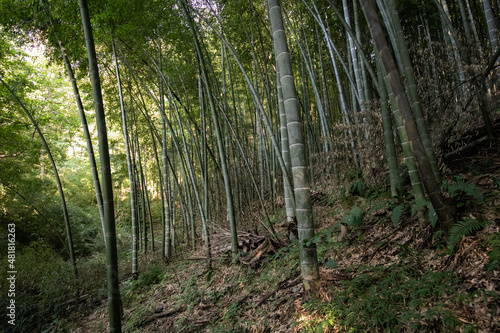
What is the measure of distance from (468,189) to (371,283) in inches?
33.9

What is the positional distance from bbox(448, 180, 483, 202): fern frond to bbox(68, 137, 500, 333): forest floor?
24 millimetres

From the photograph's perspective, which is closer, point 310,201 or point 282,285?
point 310,201

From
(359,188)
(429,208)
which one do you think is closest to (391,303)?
(429,208)

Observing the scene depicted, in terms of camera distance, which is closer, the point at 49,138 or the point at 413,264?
the point at 413,264

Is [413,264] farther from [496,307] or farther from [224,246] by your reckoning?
[224,246]

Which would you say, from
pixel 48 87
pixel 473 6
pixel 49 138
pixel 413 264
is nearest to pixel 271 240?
pixel 413 264

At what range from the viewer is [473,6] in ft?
19.8

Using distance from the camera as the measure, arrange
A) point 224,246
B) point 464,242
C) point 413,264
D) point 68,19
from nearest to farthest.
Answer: point 464,242 → point 413,264 → point 68,19 → point 224,246

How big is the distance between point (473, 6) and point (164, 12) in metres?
7.05

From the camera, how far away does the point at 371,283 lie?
171cm

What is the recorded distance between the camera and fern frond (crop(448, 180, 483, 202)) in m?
1.58

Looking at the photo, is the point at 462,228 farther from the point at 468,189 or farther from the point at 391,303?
the point at 391,303

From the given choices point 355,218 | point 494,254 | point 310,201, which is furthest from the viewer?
point 355,218

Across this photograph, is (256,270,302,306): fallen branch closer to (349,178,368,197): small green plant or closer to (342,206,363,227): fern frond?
(342,206,363,227): fern frond
